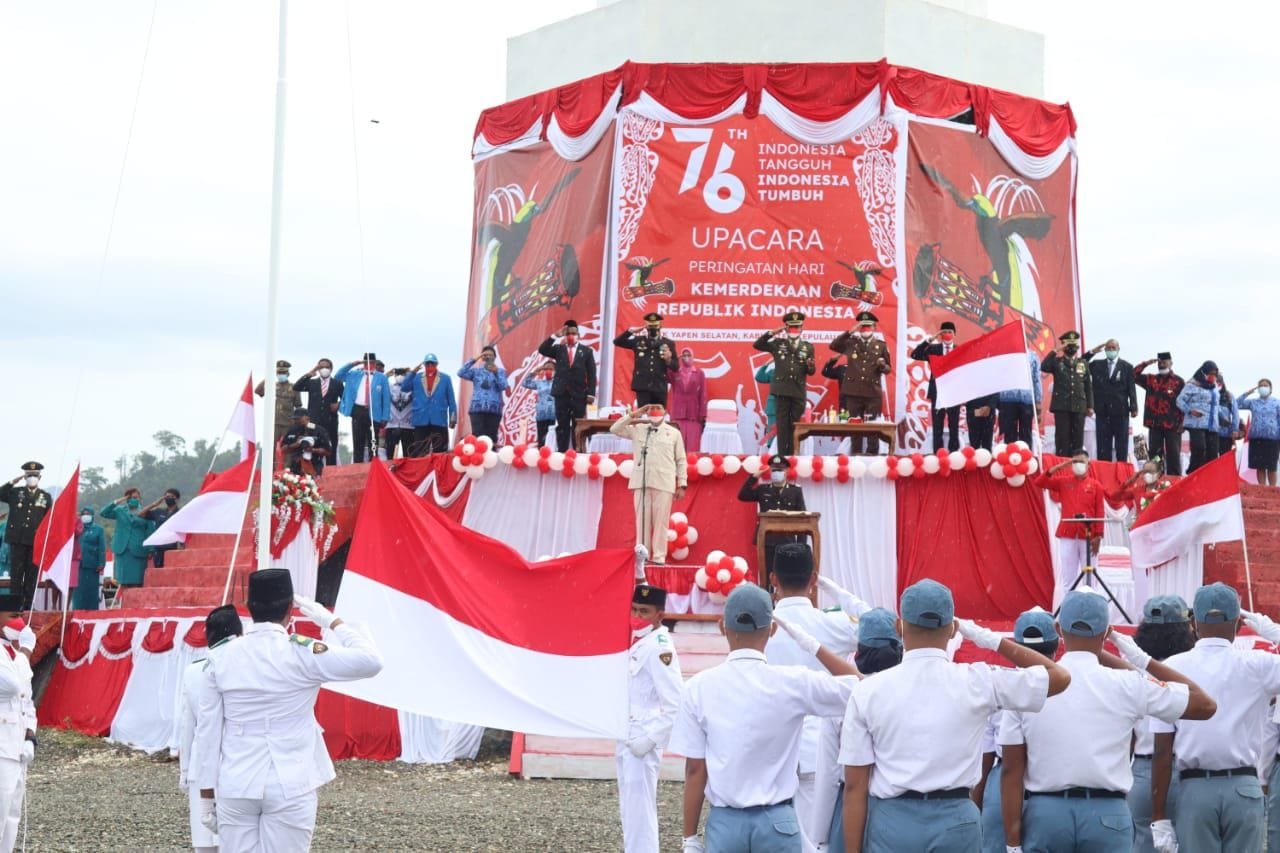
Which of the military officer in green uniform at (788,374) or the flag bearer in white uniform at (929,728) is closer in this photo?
the flag bearer in white uniform at (929,728)

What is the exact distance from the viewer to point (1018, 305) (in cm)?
2580

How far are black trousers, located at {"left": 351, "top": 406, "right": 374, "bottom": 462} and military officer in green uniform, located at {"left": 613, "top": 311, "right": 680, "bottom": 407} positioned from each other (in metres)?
4.50

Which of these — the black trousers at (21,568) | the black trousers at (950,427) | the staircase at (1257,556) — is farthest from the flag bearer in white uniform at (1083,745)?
the black trousers at (21,568)

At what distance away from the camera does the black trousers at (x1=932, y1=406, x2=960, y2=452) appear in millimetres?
21875

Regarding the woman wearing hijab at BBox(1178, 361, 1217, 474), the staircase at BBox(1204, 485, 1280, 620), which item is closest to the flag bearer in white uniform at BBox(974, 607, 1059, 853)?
the staircase at BBox(1204, 485, 1280, 620)

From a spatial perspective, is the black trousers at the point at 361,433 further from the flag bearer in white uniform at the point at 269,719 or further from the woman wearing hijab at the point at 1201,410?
the flag bearer in white uniform at the point at 269,719

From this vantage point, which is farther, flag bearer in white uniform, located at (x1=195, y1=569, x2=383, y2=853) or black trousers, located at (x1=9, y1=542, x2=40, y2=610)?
black trousers, located at (x1=9, y1=542, x2=40, y2=610)

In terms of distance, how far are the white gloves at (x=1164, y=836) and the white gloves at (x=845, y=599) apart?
5.70 feet

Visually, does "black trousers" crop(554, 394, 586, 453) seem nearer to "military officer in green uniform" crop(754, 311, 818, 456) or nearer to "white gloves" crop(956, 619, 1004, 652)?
"military officer in green uniform" crop(754, 311, 818, 456)

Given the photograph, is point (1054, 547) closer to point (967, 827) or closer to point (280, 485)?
point (280, 485)

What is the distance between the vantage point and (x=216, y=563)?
22.7m

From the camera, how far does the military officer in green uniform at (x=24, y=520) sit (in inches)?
893

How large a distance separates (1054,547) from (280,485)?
925cm

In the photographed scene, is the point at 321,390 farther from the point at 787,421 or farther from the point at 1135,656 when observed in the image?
the point at 1135,656
